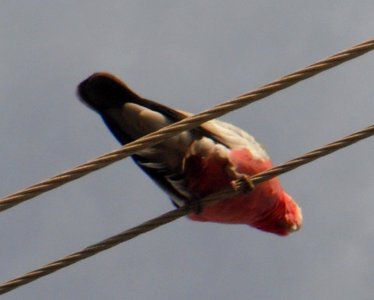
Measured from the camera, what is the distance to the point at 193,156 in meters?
9.01

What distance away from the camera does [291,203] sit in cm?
964

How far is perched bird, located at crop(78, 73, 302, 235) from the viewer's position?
875cm

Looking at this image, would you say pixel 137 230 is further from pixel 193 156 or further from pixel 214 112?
pixel 193 156

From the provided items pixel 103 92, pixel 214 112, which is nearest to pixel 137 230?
pixel 214 112

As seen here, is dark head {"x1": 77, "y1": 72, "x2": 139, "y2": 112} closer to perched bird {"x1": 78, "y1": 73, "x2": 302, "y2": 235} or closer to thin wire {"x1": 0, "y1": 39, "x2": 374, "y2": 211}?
perched bird {"x1": 78, "y1": 73, "x2": 302, "y2": 235}

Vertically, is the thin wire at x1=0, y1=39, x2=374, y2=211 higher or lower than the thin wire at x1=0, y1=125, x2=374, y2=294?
higher

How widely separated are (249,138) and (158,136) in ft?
6.76

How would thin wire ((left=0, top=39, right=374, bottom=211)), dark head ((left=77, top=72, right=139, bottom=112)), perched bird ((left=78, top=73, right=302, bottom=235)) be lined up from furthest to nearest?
perched bird ((left=78, top=73, right=302, bottom=235)) → dark head ((left=77, top=72, right=139, bottom=112)) → thin wire ((left=0, top=39, right=374, bottom=211))

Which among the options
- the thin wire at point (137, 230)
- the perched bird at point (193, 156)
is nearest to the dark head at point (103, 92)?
the perched bird at point (193, 156)

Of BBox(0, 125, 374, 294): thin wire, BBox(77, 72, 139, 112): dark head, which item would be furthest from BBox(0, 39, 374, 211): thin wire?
BBox(77, 72, 139, 112): dark head

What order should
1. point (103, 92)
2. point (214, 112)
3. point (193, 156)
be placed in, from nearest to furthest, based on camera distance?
point (214, 112) < point (103, 92) < point (193, 156)

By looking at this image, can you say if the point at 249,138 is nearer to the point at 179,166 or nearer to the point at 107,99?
the point at 179,166

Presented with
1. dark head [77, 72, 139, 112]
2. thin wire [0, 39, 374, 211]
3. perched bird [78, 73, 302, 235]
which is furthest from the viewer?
perched bird [78, 73, 302, 235]

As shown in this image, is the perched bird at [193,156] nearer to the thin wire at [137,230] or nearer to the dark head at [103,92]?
the dark head at [103,92]
